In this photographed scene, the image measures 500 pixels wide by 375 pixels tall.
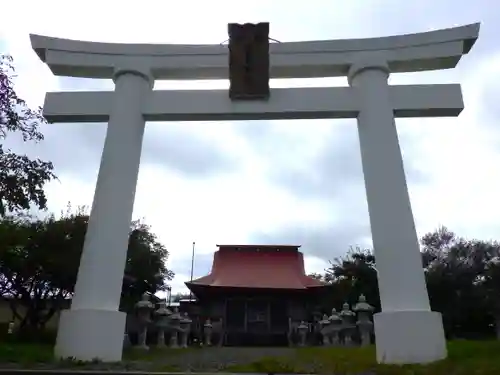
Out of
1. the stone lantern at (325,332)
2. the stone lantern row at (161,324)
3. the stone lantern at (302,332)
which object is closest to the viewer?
the stone lantern row at (161,324)

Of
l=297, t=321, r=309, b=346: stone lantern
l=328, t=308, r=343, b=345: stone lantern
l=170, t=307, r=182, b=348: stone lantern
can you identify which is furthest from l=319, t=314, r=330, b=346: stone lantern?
l=170, t=307, r=182, b=348: stone lantern

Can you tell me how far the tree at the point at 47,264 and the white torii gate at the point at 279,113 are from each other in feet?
21.1

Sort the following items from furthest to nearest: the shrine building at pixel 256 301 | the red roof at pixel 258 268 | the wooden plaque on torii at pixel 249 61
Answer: the red roof at pixel 258 268
the shrine building at pixel 256 301
the wooden plaque on torii at pixel 249 61

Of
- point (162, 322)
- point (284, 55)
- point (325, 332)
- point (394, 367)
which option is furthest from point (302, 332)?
point (394, 367)

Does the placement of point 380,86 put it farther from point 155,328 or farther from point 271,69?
point 155,328

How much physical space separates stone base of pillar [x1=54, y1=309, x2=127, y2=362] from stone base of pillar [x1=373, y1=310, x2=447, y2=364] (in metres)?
3.09

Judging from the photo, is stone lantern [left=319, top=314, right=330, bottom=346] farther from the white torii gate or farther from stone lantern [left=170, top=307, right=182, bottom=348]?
the white torii gate

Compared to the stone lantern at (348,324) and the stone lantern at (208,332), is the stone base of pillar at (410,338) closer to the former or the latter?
the stone lantern at (348,324)

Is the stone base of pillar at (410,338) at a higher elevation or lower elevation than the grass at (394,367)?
higher

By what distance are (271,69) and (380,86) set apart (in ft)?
5.54

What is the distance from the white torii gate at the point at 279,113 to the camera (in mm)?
5422

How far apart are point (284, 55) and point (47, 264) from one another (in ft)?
33.5

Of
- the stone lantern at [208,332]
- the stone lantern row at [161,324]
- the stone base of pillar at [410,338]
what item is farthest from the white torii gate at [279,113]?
the stone lantern at [208,332]

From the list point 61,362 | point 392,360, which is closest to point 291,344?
point 392,360
